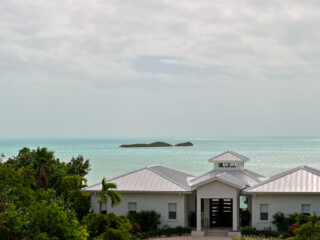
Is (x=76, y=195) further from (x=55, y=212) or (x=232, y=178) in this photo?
(x=55, y=212)

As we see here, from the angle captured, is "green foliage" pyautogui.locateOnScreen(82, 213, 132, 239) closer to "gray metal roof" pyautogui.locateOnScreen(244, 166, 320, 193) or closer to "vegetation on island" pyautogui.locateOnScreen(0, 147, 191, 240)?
"vegetation on island" pyautogui.locateOnScreen(0, 147, 191, 240)

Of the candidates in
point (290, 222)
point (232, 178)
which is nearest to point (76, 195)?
point (232, 178)

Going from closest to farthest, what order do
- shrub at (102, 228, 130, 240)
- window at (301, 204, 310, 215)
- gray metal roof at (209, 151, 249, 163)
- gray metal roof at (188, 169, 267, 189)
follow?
shrub at (102, 228, 130, 240)
window at (301, 204, 310, 215)
gray metal roof at (188, 169, 267, 189)
gray metal roof at (209, 151, 249, 163)

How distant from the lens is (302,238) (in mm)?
21359

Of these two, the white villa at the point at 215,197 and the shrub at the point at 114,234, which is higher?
the white villa at the point at 215,197

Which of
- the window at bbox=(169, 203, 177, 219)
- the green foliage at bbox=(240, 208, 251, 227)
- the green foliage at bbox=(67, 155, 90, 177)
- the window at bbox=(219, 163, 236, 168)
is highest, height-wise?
the window at bbox=(219, 163, 236, 168)

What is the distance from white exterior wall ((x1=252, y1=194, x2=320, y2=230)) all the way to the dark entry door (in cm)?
272

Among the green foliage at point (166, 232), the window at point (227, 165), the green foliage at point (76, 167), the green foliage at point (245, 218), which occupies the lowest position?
the green foliage at point (166, 232)

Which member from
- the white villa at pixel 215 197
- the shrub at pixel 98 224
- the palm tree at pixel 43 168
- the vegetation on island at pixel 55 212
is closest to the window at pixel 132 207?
the white villa at pixel 215 197

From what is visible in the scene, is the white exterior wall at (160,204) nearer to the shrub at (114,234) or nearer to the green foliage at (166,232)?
the green foliage at (166,232)

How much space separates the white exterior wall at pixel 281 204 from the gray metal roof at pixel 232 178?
146cm

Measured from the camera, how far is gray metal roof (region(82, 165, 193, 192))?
118 ft

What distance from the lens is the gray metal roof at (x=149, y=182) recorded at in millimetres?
36050

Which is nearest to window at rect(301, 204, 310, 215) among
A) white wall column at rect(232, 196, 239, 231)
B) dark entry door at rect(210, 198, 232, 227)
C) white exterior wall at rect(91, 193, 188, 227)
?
white wall column at rect(232, 196, 239, 231)
